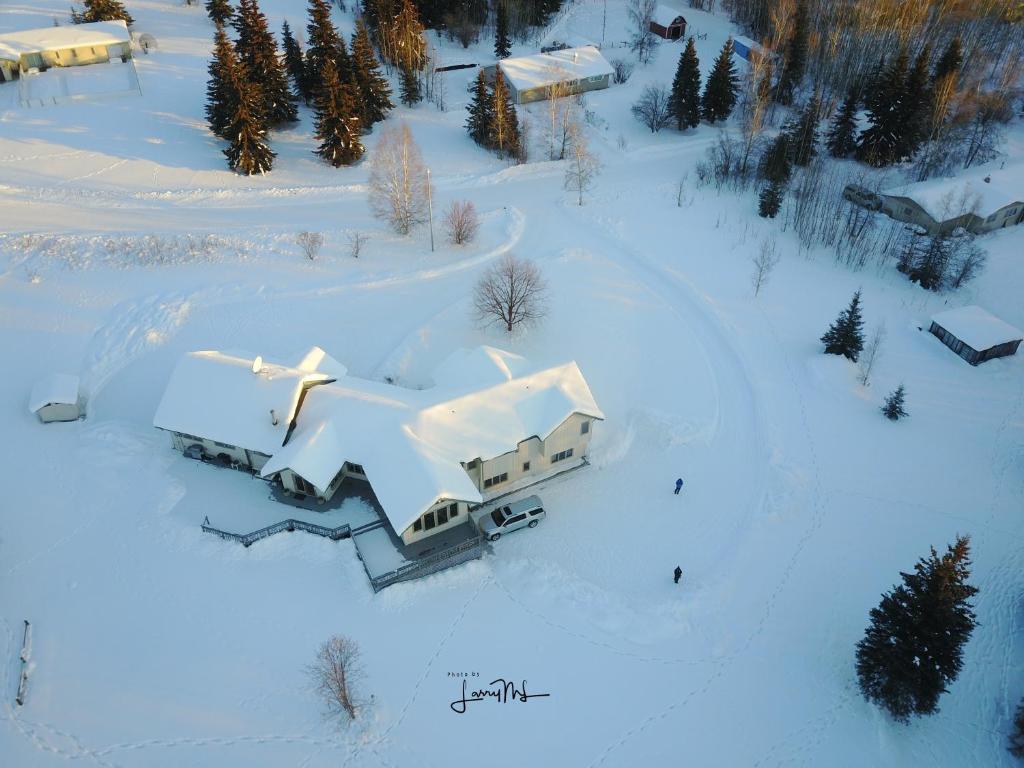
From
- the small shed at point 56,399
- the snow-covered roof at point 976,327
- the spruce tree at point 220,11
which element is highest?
the spruce tree at point 220,11

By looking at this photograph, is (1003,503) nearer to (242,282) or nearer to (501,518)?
(501,518)

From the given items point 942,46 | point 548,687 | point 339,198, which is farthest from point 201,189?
point 942,46

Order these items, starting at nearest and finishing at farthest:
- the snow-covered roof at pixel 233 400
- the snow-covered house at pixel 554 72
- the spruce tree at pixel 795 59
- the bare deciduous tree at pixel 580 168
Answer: the snow-covered roof at pixel 233 400 < the bare deciduous tree at pixel 580 168 < the spruce tree at pixel 795 59 < the snow-covered house at pixel 554 72

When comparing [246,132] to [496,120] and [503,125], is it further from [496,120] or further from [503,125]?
[503,125]

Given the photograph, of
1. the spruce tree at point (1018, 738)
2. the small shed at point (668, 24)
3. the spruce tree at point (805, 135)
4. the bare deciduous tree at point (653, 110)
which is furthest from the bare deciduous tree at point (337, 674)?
the small shed at point (668, 24)

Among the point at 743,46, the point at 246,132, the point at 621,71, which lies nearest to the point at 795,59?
the point at 743,46

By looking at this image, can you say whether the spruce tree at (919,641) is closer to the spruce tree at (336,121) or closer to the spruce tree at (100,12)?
the spruce tree at (336,121)

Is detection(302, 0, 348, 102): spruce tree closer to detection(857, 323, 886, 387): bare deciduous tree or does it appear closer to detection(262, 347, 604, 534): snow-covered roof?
detection(262, 347, 604, 534): snow-covered roof
